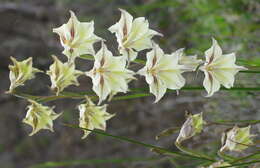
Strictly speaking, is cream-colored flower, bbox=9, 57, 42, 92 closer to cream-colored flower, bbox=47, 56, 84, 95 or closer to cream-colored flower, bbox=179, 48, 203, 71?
cream-colored flower, bbox=47, 56, 84, 95

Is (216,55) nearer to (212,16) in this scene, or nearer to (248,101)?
(248,101)

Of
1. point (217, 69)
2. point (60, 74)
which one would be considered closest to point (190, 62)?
point (217, 69)

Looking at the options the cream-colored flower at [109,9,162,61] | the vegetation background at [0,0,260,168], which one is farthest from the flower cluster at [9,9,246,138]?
the vegetation background at [0,0,260,168]

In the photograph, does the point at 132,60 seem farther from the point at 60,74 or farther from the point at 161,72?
the point at 60,74

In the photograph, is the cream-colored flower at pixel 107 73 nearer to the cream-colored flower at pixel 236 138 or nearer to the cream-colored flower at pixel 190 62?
the cream-colored flower at pixel 190 62

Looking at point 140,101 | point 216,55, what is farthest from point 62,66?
point 140,101

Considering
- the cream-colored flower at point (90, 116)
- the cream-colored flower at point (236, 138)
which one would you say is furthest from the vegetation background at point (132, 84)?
the cream-colored flower at point (90, 116)
